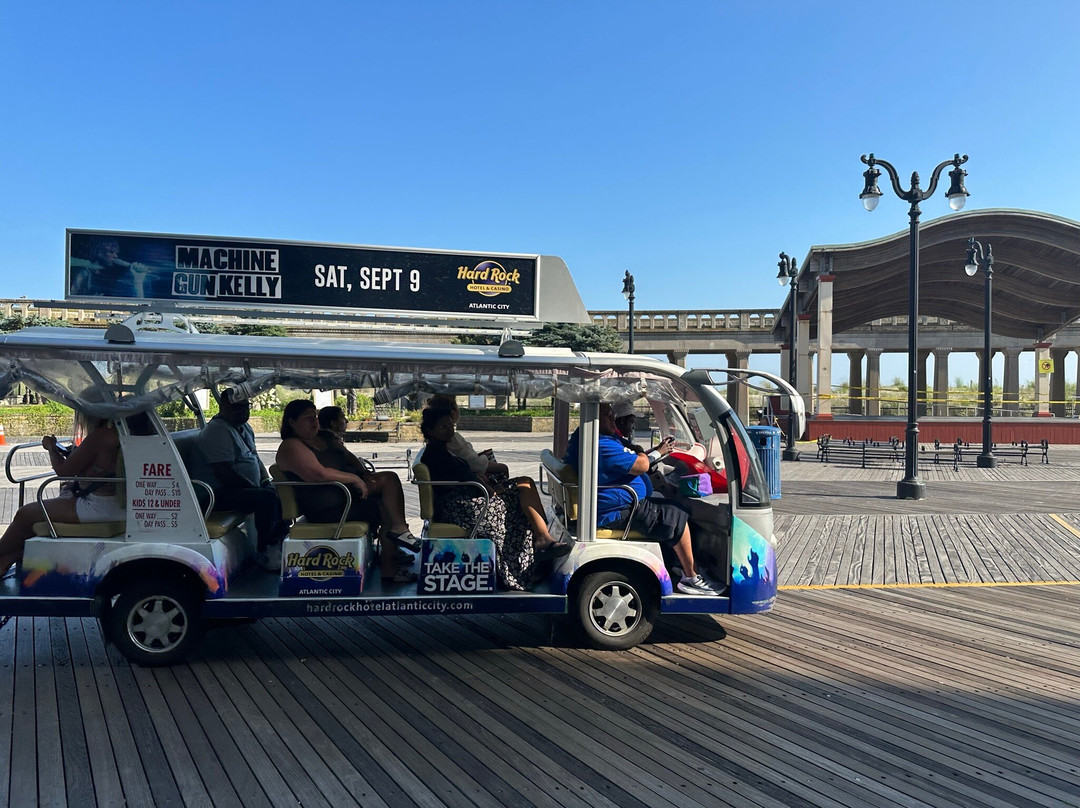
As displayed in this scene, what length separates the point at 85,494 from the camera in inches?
226

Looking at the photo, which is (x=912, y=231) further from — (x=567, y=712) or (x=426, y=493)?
(x=567, y=712)

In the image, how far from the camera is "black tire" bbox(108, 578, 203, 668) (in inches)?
217

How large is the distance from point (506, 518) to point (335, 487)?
1.35 m

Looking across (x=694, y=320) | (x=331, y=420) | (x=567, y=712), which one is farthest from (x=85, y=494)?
(x=694, y=320)

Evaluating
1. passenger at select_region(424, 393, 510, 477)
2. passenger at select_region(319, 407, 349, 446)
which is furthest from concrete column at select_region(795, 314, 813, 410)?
passenger at select_region(424, 393, 510, 477)

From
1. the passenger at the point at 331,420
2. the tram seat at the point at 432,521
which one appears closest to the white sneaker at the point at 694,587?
the tram seat at the point at 432,521

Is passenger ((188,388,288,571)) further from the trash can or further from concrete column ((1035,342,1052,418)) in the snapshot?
concrete column ((1035,342,1052,418))

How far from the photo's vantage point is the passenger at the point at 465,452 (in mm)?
6445

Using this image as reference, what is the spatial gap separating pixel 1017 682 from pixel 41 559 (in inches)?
270

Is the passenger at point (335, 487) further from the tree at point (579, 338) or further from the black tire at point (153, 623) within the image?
the tree at point (579, 338)

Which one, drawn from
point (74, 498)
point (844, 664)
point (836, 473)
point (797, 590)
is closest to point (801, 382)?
point (836, 473)

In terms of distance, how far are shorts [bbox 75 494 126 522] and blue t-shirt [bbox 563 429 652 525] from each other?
11.1 feet

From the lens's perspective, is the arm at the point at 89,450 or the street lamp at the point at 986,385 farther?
the street lamp at the point at 986,385

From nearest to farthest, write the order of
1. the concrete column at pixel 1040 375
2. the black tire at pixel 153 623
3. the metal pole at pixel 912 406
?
1. the black tire at pixel 153 623
2. the metal pole at pixel 912 406
3. the concrete column at pixel 1040 375
